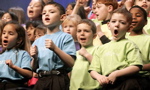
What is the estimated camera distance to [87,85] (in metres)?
3.57

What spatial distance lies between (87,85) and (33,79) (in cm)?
76

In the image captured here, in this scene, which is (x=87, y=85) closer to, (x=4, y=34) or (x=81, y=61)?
(x=81, y=61)

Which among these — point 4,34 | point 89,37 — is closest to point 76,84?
point 89,37

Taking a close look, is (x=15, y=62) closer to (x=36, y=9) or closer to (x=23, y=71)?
(x=23, y=71)

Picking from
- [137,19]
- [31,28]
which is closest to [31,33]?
[31,28]

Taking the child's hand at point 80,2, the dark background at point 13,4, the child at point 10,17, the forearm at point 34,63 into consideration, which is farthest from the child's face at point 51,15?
the dark background at point 13,4

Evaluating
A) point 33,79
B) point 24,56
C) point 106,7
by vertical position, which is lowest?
point 33,79

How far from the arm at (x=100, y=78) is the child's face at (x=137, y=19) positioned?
23.2 inches

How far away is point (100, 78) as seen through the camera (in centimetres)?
320

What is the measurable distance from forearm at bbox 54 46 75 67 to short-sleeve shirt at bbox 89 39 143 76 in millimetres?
296

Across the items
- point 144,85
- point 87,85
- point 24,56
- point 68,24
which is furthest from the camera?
point 68,24

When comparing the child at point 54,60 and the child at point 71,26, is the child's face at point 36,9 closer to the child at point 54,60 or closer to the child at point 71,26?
the child at point 71,26

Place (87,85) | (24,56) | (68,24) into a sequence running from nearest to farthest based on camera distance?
(87,85) → (24,56) → (68,24)

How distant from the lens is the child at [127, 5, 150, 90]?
11.2ft
